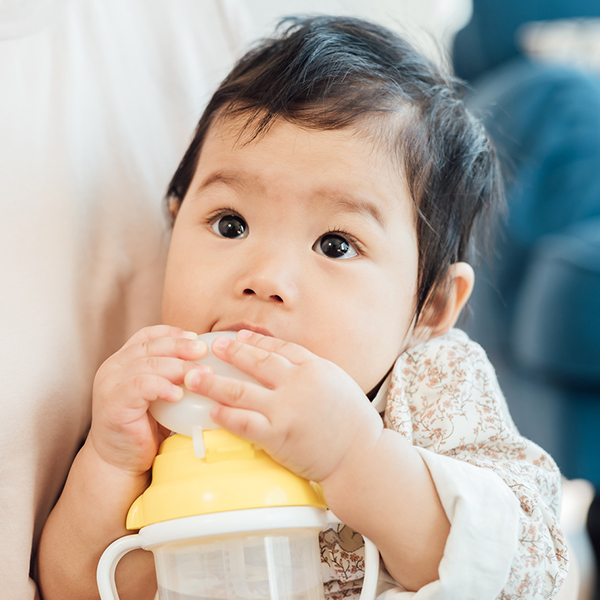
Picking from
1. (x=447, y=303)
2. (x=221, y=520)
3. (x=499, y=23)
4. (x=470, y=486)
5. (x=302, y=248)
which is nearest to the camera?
(x=221, y=520)

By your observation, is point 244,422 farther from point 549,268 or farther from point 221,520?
point 549,268

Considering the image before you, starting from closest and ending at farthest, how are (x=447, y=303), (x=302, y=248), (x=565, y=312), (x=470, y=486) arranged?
1. (x=470, y=486)
2. (x=302, y=248)
3. (x=447, y=303)
4. (x=565, y=312)

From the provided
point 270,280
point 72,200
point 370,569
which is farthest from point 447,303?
point 72,200

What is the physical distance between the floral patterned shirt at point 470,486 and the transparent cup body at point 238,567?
0.13 m

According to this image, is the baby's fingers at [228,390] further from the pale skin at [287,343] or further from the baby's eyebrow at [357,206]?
the baby's eyebrow at [357,206]

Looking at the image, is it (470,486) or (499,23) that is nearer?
(470,486)

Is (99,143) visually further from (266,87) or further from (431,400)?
(431,400)

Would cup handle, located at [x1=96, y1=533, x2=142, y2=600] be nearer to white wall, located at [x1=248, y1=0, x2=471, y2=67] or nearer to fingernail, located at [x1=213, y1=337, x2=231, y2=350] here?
fingernail, located at [x1=213, y1=337, x2=231, y2=350]

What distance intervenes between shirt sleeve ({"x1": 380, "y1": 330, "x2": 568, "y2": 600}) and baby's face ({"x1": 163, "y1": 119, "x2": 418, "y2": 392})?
2.8 inches

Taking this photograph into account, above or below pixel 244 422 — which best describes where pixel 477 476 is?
below

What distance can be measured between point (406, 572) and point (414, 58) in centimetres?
73

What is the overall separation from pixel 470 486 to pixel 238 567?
0.84 ft

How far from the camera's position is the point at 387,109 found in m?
0.85

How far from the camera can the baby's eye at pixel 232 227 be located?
2.69 ft
